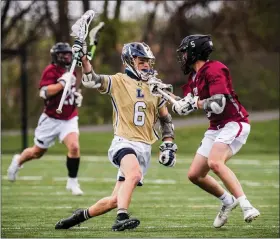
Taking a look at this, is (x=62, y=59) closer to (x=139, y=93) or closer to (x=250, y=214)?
(x=139, y=93)

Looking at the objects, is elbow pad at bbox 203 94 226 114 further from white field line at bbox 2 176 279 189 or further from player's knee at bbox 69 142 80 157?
white field line at bbox 2 176 279 189

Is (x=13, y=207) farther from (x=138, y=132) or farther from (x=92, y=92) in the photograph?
(x=92, y=92)

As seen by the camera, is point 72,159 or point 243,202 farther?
point 72,159

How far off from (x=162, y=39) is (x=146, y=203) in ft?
53.3

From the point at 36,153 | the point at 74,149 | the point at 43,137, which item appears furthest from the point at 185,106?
the point at 36,153

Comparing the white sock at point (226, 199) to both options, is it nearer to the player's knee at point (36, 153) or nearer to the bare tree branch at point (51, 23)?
the player's knee at point (36, 153)

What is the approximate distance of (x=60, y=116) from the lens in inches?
469

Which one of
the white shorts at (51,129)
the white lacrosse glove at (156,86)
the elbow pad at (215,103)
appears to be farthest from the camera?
the white shorts at (51,129)

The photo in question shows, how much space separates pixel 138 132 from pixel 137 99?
0.29 m

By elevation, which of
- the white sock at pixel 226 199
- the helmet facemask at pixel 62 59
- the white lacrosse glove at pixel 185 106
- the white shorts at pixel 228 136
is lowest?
the white sock at pixel 226 199

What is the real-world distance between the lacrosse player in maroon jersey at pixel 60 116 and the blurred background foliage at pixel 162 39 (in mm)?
10412

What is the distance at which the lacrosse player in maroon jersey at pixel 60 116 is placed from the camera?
11688 millimetres

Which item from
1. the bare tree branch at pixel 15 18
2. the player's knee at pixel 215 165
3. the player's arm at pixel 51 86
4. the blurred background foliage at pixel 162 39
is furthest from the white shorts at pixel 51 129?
the bare tree branch at pixel 15 18

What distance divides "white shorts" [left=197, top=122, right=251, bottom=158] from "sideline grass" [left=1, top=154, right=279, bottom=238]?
0.74 metres
